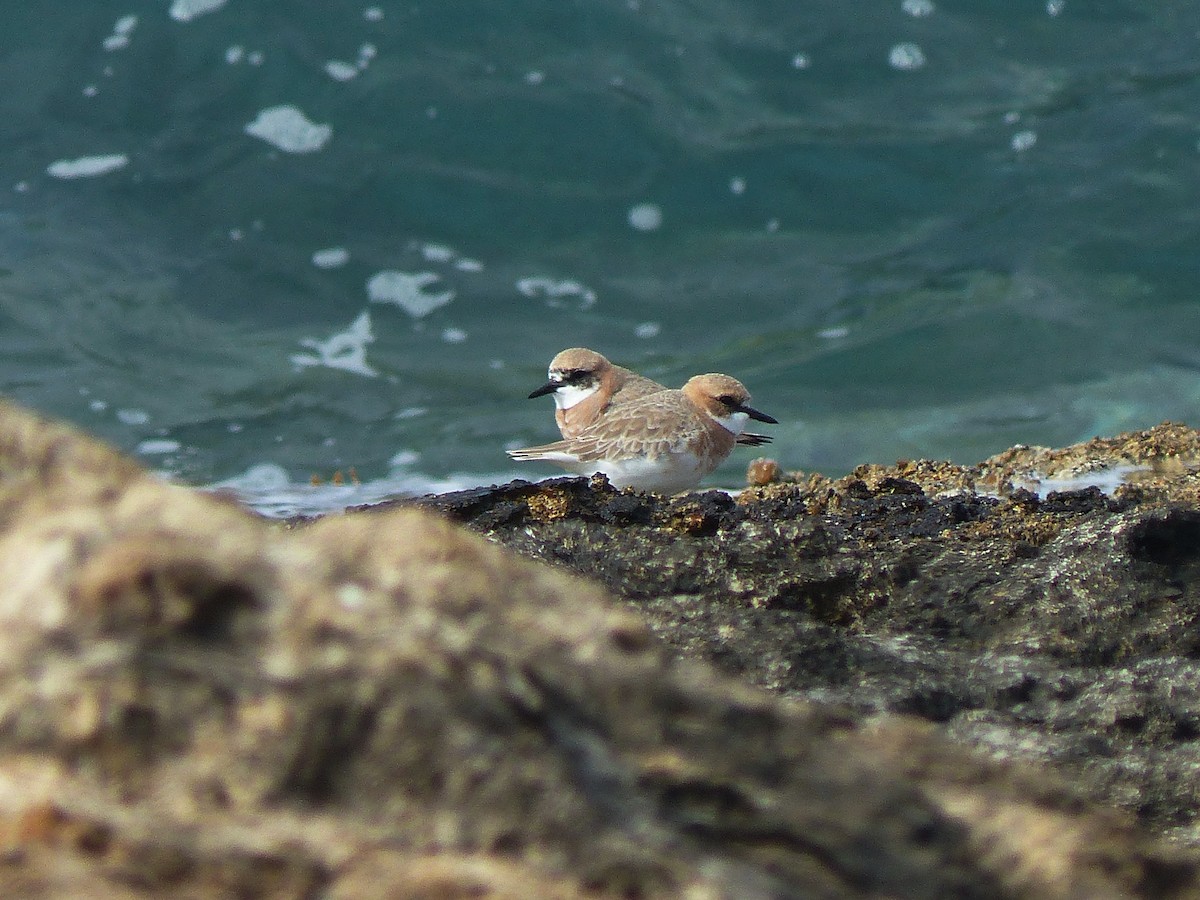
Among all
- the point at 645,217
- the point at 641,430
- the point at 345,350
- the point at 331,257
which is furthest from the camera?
the point at 645,217

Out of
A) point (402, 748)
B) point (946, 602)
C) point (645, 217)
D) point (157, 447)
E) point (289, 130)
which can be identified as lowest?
point (157, 447)

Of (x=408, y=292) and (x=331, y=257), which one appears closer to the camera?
(x=408, y=292)

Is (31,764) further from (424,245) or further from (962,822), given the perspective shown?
(424,245)

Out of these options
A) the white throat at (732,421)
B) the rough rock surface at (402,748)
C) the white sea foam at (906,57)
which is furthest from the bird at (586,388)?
the white sea foam at (906,57)

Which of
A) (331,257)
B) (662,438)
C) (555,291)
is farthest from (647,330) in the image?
(662,438)

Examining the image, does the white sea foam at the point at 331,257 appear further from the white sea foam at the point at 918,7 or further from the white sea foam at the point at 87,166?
the white sea foam at the point at 918,7

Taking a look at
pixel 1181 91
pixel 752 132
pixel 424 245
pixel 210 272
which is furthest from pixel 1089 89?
pixel 210 272

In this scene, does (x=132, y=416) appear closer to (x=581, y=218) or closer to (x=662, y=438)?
(x=581, y=218)
